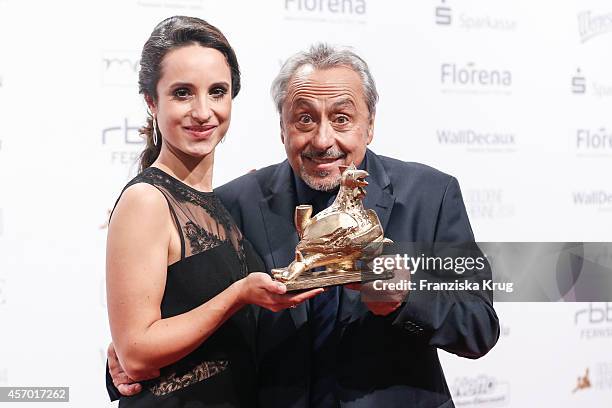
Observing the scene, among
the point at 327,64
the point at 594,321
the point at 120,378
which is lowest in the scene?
the point at 594,321

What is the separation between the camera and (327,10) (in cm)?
287

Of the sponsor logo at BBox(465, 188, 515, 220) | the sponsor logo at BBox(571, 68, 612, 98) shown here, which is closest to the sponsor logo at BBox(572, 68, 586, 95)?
the sponsor logo at BBox(571, 68, 612, 98)

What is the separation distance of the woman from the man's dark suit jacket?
0.24 ft

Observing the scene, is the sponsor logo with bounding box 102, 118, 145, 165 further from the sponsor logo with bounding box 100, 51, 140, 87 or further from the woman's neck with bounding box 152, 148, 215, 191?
the woman's neck with bounding box 152, 148, 215, 191

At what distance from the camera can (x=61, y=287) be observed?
272cm

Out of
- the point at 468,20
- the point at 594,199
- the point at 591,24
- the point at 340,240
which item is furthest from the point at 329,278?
the point at 591,24

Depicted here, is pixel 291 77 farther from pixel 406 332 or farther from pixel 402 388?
pixel 402 388

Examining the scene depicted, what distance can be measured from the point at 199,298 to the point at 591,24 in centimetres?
212

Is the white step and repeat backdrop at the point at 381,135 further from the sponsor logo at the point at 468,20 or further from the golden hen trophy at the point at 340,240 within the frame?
the golden hen trophy at the point at 340,240

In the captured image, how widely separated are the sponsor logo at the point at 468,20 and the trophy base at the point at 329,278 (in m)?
1.41

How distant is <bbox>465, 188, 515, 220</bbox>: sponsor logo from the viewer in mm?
3053

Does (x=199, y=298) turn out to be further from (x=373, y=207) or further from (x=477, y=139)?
(x=477, y=139)

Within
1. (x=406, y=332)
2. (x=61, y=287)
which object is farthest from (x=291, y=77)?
(x=61, y=287)

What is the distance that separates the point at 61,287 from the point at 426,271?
1.29 m
